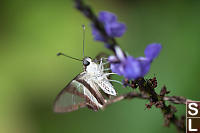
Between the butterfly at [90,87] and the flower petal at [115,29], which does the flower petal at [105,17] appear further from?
the butterfly at [90,87]

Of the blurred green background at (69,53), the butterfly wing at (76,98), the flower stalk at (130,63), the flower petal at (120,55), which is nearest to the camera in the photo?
the flower stalk at (130,63)

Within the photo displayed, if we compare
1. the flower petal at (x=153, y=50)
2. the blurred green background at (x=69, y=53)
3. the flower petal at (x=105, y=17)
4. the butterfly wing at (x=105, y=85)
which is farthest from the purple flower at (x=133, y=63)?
the blurred green background at (x=69, y=53)

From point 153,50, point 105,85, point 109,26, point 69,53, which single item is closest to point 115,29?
point 109,26

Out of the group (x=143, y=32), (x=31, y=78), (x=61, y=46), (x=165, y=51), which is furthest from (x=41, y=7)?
(x=165, y=51)

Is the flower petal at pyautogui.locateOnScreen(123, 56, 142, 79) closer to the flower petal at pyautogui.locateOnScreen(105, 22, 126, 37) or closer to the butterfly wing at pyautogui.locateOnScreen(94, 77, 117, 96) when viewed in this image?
the flower petal at pyautogui.locateOnScreen(105, 22, 126, 37)

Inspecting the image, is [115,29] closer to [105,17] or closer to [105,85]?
[105,17]

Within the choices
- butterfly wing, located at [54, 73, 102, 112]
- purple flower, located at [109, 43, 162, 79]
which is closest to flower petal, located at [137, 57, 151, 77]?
purple flower, located at [109, 43, 162, 79]

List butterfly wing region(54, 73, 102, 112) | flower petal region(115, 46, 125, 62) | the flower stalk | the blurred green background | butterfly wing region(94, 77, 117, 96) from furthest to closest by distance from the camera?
the blurred green background
butterfly wing region(94, 77, 117, 96)
butterfly wing region(54, 73, 102, 112)
flower petal region(115, 46, 125, 62)
the flower stalk
